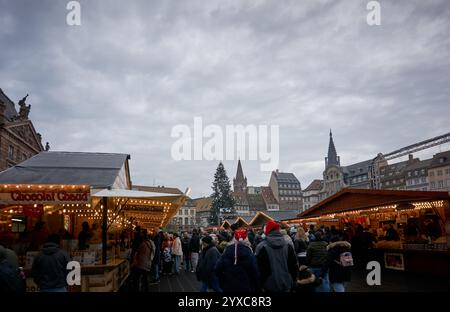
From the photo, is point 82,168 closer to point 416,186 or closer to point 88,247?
point 88,247

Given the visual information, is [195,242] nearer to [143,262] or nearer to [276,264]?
[143,262]

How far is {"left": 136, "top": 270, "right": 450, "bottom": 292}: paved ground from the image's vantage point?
10.8 m

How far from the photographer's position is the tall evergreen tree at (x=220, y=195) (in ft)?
256

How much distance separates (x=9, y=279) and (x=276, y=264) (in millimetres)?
3897

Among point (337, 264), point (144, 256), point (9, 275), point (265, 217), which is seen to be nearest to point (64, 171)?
point (144, 256)

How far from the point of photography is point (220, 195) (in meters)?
80.7

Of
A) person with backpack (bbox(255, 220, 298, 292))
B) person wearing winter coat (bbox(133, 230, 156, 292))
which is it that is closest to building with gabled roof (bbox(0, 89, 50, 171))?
person wearing winter coat (bbox(133, 230, 156, 292))

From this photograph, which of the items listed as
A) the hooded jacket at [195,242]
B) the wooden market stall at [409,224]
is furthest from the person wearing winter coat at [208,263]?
the wooden market stall at [409,224]

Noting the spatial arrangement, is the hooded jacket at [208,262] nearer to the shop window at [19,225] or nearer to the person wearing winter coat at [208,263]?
the person wearing winter coat at [208,263]

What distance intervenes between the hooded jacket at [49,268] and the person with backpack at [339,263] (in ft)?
17.2

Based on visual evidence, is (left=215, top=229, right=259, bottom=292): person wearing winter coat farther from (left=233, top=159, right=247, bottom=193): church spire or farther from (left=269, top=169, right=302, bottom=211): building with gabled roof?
(left=269, top=169, right=302, bottom=211): building with gabled roof

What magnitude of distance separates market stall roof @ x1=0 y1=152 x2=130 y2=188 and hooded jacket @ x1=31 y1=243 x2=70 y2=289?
13.0ft

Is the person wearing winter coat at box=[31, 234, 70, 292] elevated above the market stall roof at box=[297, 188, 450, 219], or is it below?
below

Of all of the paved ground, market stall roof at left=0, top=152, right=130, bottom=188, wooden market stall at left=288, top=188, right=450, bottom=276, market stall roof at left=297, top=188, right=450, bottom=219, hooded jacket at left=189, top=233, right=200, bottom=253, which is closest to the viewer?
the paved ground
